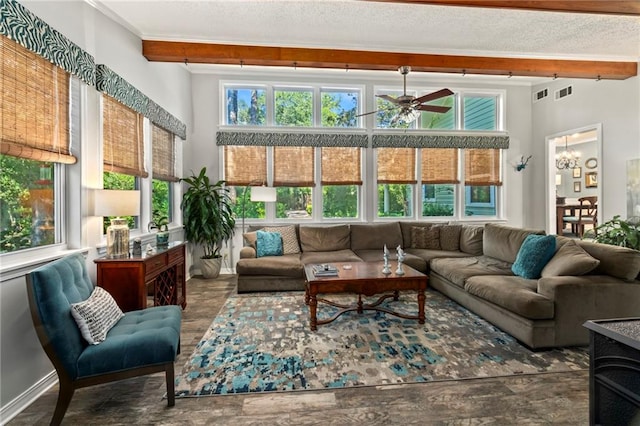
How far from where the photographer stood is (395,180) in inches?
236

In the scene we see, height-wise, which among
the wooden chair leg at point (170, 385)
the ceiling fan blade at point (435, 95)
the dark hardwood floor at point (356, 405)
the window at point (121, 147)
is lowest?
the dark hardwood floor at point (356, 405)

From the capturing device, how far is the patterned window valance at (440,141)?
5887mm

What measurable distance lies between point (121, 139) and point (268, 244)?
236 centimetres

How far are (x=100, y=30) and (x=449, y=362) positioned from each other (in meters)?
4.37

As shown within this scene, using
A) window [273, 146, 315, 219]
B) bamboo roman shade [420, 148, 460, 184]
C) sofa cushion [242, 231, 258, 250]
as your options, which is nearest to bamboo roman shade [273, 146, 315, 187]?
window [273, 146, 315, 219]

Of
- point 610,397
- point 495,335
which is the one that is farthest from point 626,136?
point 610,397

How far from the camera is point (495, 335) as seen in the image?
9.92 feet

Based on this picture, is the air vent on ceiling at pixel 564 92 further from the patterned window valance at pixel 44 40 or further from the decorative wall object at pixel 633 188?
the patterned window valance at pixel 44 40

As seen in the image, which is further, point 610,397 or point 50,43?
point 50,43

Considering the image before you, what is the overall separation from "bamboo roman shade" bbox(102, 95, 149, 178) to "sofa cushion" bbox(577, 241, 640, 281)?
479cm

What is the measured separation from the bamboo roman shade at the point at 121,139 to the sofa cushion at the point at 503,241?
471 cm

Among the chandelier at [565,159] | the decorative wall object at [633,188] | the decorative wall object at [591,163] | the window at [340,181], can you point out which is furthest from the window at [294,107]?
the decorative wall object at [591,163]

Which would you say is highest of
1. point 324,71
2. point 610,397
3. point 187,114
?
point 324,71

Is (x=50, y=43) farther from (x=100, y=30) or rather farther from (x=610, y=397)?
(x=610, y=397)
